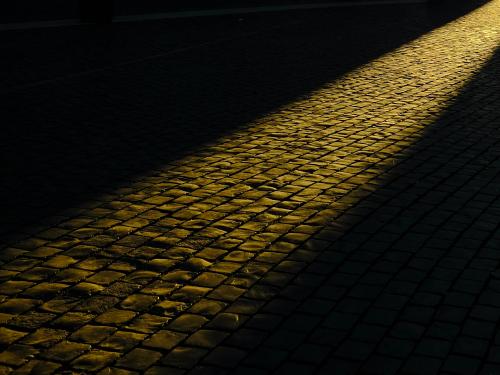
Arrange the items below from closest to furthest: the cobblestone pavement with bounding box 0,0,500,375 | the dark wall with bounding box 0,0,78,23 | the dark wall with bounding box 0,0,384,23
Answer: the cobblestone pavement with bounding box 0,0,500,375
the dark wall with bounding box 0,0,78,23
the dark wall with bounding box 0,0,384,23

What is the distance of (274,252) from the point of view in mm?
6195

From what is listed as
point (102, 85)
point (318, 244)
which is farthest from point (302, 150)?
point (102, 85)

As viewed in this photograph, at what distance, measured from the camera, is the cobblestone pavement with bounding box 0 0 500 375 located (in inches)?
191

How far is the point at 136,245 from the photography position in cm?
637

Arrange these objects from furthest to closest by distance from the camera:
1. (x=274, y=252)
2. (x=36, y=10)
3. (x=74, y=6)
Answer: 1. (x=74, y=6)
2. (x=36, y=10)
3. (x=274, y=252)

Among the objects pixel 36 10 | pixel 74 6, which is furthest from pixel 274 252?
pixel 74 6

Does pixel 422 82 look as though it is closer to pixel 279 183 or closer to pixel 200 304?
pixel 279 183

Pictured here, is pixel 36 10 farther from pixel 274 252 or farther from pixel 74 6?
pixel 274 252

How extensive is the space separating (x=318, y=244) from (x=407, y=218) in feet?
2.90

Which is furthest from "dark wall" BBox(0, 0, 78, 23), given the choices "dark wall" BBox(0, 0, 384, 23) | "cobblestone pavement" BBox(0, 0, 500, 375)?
"cobblestone pavement" BBox(0, 0, 500, 375)

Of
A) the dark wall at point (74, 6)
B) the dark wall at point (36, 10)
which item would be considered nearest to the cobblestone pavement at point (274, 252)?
the dark wall at point (36, 10)

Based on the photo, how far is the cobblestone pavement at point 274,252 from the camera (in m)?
4.84

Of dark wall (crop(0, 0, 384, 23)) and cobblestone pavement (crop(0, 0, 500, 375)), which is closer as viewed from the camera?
cobblestone pavement (crop(0, 0, 500, 375))

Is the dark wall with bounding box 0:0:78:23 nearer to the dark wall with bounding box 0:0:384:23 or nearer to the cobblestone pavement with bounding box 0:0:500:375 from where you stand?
the dark wall with bounding box 0:0:384:23
